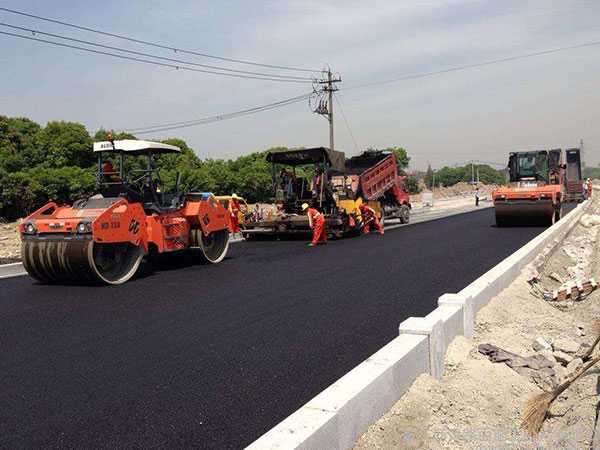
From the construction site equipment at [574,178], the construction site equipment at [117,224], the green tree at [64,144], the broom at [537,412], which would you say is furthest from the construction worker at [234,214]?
the construction site equipment at [574,178]

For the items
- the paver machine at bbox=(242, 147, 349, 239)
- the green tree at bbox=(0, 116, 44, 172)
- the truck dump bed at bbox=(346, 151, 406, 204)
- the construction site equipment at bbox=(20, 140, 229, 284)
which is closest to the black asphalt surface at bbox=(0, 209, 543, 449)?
the construction site equipment at bbox=(20, 140, 229, 284)

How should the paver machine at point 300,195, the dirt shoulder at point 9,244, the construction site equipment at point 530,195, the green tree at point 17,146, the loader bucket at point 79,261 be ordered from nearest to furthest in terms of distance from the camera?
the loader bucket at point 79,261
the dirt shoulder at point 9,244
the paver machine at point 300,195
the construction site equipment at point 530,195
the green tree at point 17,146

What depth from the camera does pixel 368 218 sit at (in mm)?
16719

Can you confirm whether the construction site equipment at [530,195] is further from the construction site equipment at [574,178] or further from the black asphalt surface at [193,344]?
the construction site equipment at [574,178]

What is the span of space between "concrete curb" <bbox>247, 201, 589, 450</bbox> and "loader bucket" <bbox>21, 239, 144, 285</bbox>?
5211 mm

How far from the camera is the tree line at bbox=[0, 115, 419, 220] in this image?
2352cm

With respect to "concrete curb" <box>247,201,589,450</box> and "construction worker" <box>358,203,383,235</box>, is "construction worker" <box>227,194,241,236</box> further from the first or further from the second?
"concrete curb" <box>247,201,589,450</box>

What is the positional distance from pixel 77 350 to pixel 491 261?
696 centimetres

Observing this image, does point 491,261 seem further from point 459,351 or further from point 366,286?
point 459,351

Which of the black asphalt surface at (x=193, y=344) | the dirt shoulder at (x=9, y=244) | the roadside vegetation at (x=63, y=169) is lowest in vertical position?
the black asphalt surface at (x=193, y=344)

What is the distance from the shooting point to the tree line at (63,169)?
23.5 meters

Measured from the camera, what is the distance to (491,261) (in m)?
9.74

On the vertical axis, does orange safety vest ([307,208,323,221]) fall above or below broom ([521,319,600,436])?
above

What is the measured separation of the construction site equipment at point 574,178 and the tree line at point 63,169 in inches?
579
